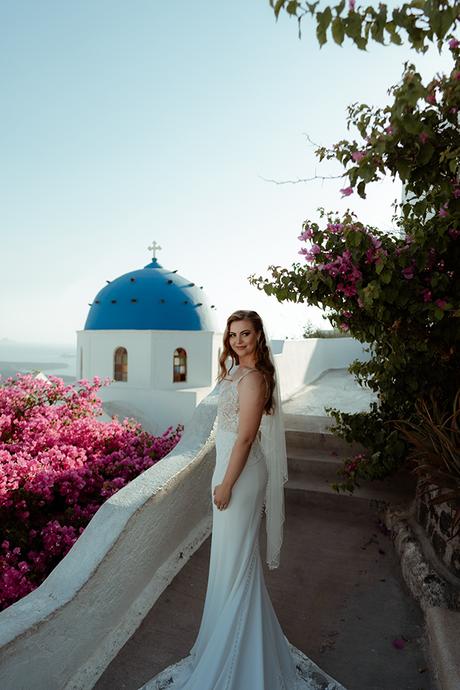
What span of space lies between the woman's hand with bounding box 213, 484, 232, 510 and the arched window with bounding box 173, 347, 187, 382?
52.1 ft

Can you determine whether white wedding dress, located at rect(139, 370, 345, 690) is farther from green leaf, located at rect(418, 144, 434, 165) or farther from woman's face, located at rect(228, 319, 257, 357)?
green leaf, located at rect(418, 144, 434, 165)

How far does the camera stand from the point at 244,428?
8.38 ft

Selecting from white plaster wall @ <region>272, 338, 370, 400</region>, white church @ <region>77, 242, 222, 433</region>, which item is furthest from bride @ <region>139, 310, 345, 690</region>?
white church @ <region>77, 242, 222, 433</region>

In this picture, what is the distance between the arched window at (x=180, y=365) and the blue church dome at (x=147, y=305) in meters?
0.94

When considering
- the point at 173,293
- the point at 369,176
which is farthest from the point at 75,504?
the point at 173,293

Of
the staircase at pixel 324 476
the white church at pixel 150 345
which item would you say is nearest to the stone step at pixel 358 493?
the staircase at pixel 324 476

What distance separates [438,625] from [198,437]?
94.1 inches

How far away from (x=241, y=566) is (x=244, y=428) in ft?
2.62

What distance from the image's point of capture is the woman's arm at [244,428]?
2557mm

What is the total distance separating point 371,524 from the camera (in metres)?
4.56

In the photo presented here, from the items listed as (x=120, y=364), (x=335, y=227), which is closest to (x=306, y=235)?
(x=335, y=227)

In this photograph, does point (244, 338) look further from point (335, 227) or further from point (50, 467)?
point (50, 467)

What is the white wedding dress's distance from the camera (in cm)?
249

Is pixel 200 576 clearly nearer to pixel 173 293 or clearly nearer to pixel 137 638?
pixel 137 638
